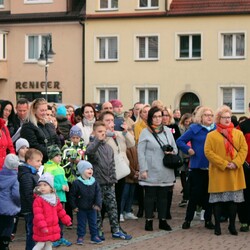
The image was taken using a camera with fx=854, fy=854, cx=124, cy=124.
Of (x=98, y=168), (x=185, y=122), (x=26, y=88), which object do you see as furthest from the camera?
(x=26, y=88)

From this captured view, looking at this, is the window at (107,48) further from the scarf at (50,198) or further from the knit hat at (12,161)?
the scarf at (50,198)

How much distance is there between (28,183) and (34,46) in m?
40.4

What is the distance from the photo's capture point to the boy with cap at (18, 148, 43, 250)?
11609 millimetres

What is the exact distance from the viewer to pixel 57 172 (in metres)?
12.9

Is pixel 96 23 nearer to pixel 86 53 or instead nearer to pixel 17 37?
pixel 86 53

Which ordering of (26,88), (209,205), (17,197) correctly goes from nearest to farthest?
(17,197)
(209,205)
(26,88)

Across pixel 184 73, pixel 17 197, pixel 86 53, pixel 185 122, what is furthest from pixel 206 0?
pixel 17 197

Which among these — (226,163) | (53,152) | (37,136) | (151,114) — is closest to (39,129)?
(37,136)

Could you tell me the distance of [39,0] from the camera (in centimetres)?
5128

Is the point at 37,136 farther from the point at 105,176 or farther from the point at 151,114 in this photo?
the point at 151,114

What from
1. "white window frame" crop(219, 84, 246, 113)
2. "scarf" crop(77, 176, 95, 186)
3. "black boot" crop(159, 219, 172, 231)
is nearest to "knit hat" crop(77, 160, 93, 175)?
"scarf" crop(77, 176, 95, 186)

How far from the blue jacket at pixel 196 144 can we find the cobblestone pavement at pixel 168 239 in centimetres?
114

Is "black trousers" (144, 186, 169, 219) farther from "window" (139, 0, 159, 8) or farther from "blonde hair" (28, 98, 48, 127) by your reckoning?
"window" (139, 0, 159, 8)

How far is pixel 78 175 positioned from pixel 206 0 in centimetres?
3524
